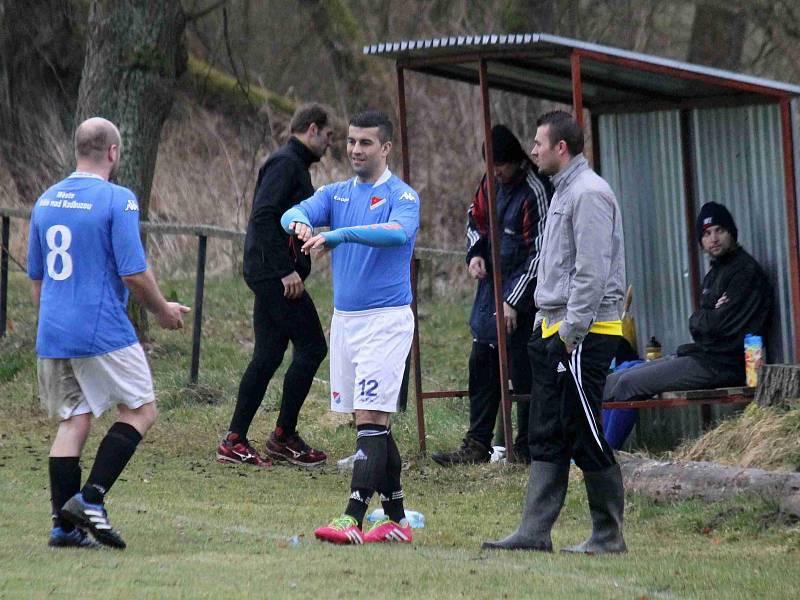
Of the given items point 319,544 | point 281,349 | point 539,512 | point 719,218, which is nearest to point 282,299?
point 281,349

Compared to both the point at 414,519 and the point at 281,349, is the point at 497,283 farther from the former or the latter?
the point at 414,519

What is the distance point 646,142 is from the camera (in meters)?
10.5

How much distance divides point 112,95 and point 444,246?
544cm

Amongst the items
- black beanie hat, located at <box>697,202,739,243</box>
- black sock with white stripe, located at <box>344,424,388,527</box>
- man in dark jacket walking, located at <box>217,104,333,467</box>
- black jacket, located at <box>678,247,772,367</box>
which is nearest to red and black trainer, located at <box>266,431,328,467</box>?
man in dark jacket walking, located at <box>217,104,333,467</box>

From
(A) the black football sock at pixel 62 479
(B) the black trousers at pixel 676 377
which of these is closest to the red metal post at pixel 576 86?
(B) the black trousers at pixel 676 377

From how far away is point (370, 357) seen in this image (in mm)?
Answer: 6672

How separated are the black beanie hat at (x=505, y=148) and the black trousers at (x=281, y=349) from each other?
1473mm

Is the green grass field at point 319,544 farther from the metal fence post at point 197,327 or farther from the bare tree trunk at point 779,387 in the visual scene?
the bare tree trunk at point 779,387

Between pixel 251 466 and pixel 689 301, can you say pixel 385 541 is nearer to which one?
pixel 251 466

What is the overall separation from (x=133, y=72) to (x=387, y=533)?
8.05m

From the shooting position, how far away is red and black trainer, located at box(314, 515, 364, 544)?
6496 millimetres

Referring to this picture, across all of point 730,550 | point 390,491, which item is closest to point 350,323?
point 390,491

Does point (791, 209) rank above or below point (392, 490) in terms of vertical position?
above

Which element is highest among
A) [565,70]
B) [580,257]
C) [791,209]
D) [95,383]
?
[565,70]
